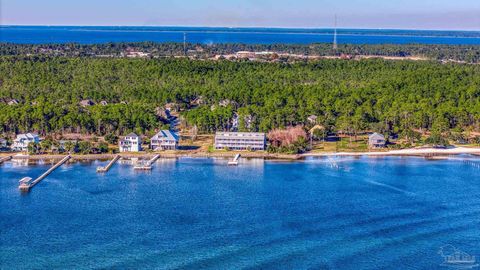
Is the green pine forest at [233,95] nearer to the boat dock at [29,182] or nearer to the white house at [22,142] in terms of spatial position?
the white house at [22,142]

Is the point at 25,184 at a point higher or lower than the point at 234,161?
lower

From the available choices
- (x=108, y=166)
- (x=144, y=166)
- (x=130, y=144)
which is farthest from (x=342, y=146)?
(x=108, y=166)

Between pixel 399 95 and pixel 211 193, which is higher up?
pixel 399 95

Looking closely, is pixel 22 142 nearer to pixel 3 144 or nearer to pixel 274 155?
pixel 3 144

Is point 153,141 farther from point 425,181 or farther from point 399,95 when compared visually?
point 399,95

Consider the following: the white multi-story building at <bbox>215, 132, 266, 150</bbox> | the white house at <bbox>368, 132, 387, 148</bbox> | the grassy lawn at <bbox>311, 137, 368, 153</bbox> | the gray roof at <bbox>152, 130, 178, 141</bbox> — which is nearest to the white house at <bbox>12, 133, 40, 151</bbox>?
the gray roof at <bbox>152, 130, 178, 141</bbox>

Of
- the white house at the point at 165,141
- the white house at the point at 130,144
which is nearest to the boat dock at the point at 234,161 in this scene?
the white house at the point at 165,141

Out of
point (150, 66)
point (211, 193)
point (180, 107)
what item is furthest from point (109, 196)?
point (150, 66)
